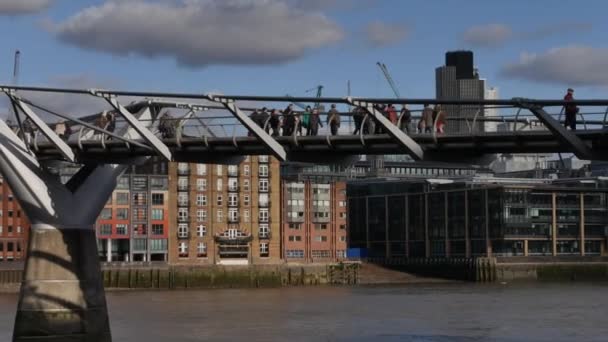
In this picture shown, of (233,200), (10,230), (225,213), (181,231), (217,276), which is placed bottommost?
(217,276)

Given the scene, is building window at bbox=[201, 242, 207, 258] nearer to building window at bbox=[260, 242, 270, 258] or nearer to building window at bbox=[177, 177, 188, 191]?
building window at bbox=[177, 177, 188, 191]

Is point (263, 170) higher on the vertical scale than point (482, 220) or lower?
higher

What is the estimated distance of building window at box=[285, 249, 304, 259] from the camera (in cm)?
15788

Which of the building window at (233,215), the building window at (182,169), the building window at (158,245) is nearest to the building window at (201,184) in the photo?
the building window at (182,169)

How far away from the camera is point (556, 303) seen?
9056 centimetres

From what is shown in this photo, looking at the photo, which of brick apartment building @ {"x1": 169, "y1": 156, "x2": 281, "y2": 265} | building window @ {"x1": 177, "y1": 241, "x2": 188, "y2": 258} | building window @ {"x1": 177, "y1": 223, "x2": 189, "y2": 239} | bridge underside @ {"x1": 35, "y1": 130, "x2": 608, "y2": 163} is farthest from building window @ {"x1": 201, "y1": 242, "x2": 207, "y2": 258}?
bridge underside @ {"x1": 35, "y1": 130, "x2": 608, "y2": 163}

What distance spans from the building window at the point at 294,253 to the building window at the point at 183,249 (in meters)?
13.0

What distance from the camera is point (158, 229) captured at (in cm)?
15050

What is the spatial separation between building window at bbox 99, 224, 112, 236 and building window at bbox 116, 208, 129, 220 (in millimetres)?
1475

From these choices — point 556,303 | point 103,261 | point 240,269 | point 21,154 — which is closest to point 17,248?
point 103,261

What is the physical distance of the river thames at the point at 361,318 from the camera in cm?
6031

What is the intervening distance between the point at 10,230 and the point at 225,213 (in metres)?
24.8

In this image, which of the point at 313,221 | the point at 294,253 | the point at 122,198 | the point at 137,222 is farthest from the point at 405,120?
the point at 313,221

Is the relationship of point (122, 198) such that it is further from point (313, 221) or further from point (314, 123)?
point (314, 123)
